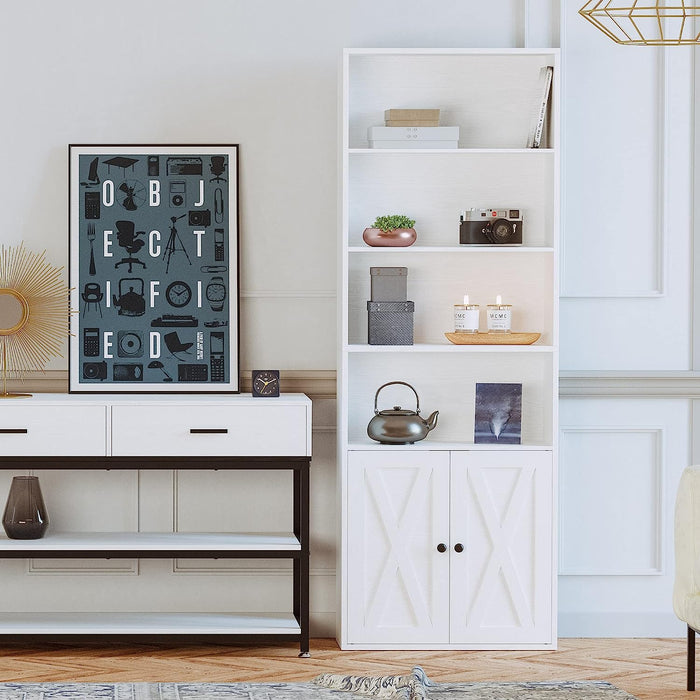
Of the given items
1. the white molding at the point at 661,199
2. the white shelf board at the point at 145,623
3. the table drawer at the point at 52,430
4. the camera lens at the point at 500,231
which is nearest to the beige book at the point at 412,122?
the camera lens at the point at 500,231

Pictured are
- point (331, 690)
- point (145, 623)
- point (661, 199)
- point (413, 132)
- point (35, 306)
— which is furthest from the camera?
point (661, 199)

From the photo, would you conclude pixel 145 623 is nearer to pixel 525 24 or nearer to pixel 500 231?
pixel 500 231

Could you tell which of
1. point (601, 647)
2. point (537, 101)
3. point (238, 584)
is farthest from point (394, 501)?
point (537, 101)

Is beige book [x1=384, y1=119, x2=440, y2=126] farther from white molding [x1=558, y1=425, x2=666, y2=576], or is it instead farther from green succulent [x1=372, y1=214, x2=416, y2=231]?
white molding [x1=558, y1=425, x2=666, y2=576]

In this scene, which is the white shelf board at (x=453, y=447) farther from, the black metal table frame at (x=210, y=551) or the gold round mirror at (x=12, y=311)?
the gold round mirror at (x=12, y=311)

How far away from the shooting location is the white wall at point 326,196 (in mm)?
3537

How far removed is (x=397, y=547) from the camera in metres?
3.31

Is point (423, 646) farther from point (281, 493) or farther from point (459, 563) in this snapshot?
point (281, 493)

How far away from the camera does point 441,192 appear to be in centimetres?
357

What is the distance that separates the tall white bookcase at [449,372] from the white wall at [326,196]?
0.46ft

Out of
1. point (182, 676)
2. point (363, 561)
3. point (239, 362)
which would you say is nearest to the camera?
point (182, 676)

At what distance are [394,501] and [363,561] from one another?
24 centimetres

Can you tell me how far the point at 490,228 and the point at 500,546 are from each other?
1.14 m

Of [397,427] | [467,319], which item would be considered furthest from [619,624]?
[467,319]
